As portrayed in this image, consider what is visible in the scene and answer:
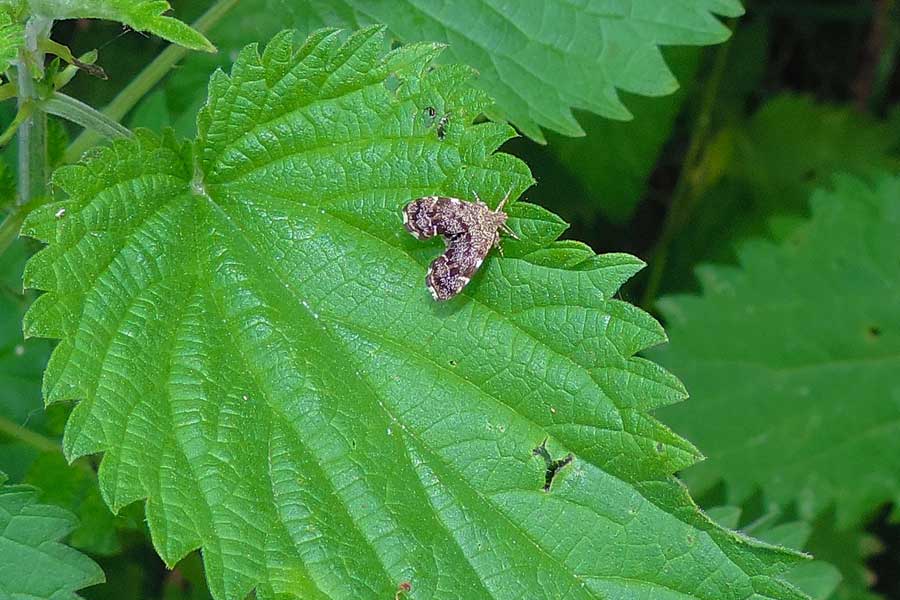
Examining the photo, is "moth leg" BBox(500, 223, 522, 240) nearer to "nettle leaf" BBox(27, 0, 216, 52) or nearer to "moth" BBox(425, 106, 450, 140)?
"moth" BBox(425, 106, 450, 140)

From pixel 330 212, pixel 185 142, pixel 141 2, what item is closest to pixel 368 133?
pixel 330 212

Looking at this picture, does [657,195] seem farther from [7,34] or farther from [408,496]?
[7,34]

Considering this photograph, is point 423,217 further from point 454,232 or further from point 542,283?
point 542,283

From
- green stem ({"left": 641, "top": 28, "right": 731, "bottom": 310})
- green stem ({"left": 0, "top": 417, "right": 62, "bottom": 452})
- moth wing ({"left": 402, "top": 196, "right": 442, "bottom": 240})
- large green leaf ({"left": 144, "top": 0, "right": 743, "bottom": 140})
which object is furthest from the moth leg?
green stem ({"left": 641, "top": 28, "right": 731, "bottom": 310})

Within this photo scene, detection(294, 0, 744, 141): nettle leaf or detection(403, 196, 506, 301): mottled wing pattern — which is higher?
detection(294, 0, 744, 141): nettle leaf

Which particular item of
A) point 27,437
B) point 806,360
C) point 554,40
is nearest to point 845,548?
point 806,360

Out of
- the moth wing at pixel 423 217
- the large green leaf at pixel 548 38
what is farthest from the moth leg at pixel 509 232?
the large green leaf at pixel 548 38
